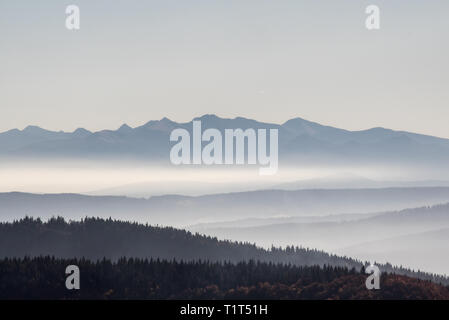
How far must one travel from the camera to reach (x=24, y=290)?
116500mm

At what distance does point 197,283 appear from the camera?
401 ft

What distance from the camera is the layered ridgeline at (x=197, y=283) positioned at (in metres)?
97.3

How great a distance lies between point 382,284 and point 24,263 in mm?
73809

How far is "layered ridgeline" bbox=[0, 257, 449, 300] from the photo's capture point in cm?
9731
